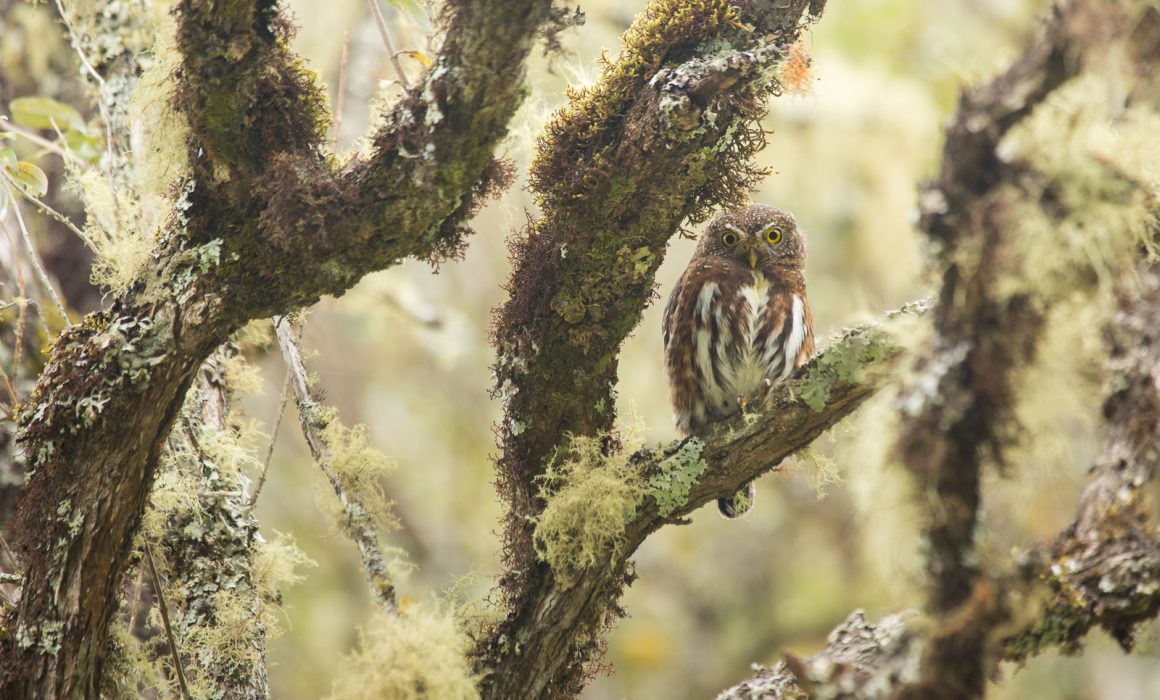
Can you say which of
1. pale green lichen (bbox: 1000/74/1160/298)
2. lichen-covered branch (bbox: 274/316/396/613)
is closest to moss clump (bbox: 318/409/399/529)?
lichen-covered branch (bbox: 274/316/396/613)

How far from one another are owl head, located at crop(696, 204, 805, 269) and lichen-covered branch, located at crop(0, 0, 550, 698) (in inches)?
73.3

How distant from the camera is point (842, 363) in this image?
2826 mm

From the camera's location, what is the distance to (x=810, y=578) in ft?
33.7

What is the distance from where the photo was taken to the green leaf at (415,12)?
240 cm

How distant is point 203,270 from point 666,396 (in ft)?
23.1

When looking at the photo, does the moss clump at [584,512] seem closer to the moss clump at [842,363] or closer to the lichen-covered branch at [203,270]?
the moss clump at [842,363]

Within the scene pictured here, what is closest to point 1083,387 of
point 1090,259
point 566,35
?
point 1090,259

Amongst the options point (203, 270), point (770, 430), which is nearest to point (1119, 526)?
point (770, 430)

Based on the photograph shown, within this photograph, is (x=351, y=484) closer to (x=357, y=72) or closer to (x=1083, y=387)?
(x=1083, y=387)

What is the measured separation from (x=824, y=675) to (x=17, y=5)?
5.15 m

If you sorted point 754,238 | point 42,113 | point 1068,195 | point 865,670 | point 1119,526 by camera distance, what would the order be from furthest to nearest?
1. point 754,238
2. point 42,113
3. point 865,670
4. point 1119,526
5. point 1068,195

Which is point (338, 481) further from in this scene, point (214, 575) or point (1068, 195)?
point (1068, 195)

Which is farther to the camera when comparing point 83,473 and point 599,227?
point 599,227

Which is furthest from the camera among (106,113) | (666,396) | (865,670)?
(666,396)
